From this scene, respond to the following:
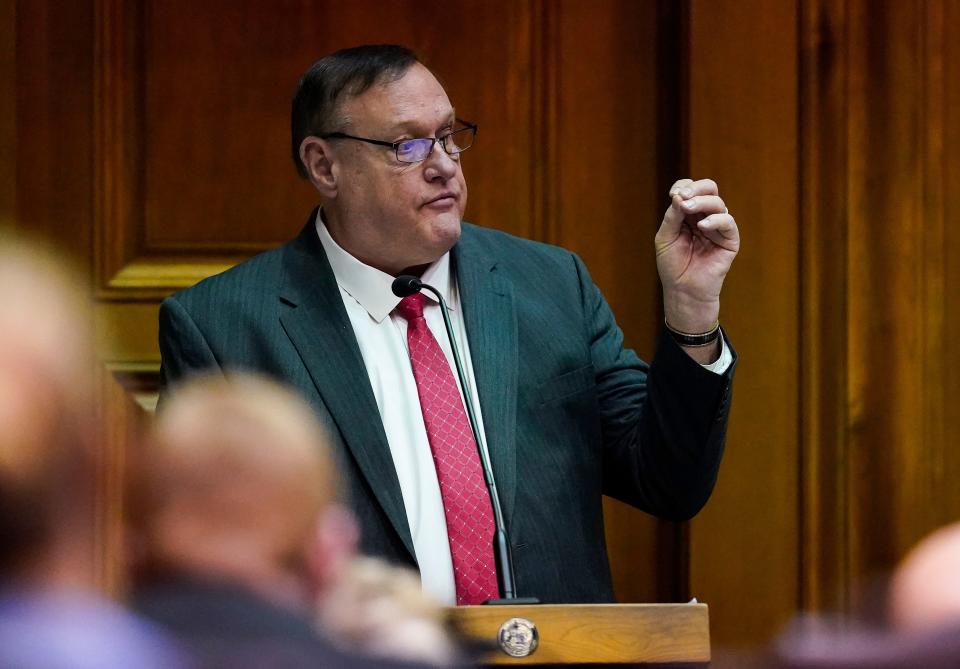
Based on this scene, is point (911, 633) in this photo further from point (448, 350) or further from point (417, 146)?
point (417, 146)

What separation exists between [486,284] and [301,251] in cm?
29

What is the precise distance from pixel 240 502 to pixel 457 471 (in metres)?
1.38

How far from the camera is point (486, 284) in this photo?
226cm

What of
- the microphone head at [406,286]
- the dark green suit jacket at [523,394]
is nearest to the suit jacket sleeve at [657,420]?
the dark green suit jacket at [523,394]

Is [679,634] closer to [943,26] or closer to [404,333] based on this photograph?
[404,333]

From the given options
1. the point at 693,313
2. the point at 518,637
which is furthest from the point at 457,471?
the point at 518,637

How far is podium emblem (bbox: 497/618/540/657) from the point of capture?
1399 mm

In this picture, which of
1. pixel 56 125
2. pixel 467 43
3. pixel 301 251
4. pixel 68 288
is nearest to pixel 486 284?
pixel 301 251

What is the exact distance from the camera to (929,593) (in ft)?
2.03

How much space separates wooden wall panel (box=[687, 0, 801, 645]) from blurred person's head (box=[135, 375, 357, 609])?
6.20 feet

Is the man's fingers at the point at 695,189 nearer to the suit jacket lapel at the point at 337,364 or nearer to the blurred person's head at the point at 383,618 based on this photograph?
the suit jacket lapel at the point at 337,364

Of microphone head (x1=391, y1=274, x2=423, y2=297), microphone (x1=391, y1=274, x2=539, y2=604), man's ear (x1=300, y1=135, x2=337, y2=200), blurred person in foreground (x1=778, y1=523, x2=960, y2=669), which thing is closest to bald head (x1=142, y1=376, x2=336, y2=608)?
blurred person in foreground (x1=778, y1=523, x2=960, y2=669)

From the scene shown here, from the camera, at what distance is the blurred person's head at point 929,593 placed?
2.01 feet

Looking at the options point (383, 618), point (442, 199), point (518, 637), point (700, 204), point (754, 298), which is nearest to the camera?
point (383, 618)
